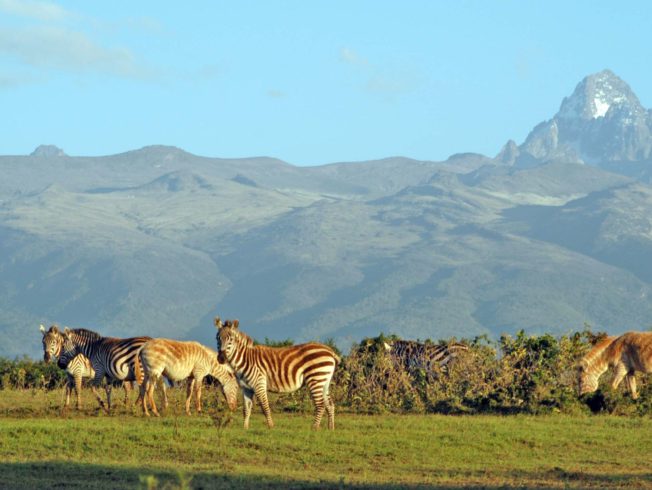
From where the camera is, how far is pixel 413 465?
23.6 metres

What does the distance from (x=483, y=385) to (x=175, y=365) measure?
757 centimetres

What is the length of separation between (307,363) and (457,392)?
591 cm

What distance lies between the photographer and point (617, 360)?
1201 inches

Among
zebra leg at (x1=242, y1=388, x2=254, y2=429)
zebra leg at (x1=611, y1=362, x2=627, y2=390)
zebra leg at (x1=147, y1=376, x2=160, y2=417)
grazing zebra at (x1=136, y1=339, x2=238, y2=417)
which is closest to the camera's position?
zebra leg at (x1=242, y1=388, x2=254, y2=429)

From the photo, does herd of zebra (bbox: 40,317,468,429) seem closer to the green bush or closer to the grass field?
the grass field

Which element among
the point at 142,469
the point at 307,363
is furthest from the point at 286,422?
the point at 142,469

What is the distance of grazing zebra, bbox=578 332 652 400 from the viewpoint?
30.1 meters

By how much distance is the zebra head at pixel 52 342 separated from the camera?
30734 mm

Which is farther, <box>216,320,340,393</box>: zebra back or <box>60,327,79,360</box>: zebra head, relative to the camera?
<box>60,327,79,360</box>: zebra head

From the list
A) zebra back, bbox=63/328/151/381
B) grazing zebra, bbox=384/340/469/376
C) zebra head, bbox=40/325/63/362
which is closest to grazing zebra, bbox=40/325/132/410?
zebra head, bbox=40/325/63/362

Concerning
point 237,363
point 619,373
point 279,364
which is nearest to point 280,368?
point 279,364

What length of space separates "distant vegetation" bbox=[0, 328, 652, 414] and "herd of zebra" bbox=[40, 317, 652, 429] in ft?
1.35

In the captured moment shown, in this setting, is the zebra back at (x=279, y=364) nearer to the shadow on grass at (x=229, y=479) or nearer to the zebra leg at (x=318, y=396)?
the zebra leg at (x=318, y=396)

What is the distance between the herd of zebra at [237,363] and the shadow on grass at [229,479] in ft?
17.0
